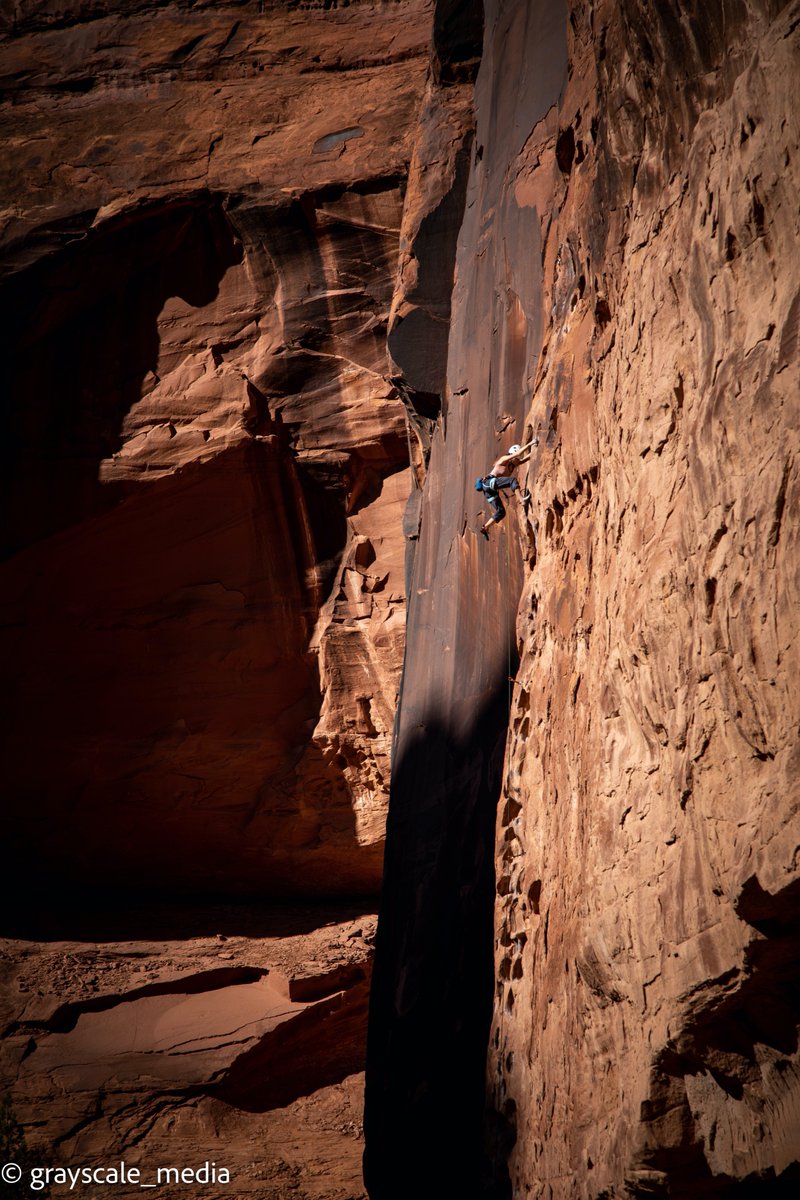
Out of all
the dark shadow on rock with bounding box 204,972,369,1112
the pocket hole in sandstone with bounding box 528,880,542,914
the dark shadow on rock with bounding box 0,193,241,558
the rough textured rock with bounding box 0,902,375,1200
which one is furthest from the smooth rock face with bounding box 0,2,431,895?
the pocket hole in sandstone with bounding box 528,880,542,914

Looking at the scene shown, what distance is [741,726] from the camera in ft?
5.95

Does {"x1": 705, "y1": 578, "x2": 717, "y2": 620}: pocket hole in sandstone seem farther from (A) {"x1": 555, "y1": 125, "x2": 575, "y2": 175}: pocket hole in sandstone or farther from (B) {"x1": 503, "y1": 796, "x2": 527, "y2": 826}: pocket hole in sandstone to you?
(A) {"x1": 555, "y1": 125, "x2": 575, "y2": 175}: pocket hole in sandstone

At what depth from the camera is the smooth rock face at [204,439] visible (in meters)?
7.92

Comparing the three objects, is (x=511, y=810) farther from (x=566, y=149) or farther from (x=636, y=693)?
(x=566, y=149)

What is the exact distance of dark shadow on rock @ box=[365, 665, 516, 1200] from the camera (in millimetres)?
3836

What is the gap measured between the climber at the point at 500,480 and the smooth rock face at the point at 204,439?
368 cm

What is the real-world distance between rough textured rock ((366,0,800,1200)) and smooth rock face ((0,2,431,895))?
3676mm

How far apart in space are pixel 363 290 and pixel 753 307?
6.56 m

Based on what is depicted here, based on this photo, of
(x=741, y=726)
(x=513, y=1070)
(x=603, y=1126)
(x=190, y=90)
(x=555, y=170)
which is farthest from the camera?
(x=190, y=90)

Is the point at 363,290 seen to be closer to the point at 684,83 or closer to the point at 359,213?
the point at 359,213

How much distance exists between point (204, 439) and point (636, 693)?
6396mm

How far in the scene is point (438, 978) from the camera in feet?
13.9

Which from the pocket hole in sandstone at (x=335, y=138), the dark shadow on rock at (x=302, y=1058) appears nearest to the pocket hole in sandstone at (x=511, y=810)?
the dark shadow on rock at (x=302, y=1058)

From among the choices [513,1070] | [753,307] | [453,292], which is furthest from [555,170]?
[513,1070]
